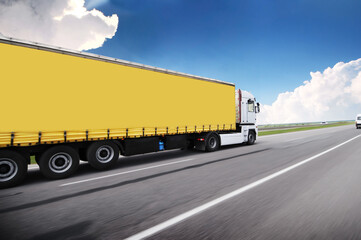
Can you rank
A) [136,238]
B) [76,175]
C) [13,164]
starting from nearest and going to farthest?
[136,238] → [13,164] → [76,175]

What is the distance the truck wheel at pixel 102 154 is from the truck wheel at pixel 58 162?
492 millimetres

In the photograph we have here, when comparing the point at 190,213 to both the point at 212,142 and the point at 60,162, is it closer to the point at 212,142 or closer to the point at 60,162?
the point at 60,162

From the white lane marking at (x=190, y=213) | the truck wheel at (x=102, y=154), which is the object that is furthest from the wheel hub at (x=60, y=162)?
the white lane marking at (x=190, y=213)

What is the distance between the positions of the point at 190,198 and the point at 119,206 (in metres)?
1.42

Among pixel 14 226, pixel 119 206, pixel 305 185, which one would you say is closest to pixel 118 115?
pixel 119 206

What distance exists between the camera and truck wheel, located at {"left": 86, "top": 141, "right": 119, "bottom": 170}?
21.8 ft

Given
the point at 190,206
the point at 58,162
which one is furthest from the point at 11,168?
the point at 190,206

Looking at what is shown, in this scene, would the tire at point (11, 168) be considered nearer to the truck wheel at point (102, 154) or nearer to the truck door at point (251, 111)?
the truck wheel at point (102, 154)

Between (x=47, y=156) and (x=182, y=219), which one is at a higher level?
(x=47, y=156)

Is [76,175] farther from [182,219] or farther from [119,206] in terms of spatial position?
[182,219]

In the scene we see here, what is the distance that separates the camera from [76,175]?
6293 mm

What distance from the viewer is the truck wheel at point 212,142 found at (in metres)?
10.4

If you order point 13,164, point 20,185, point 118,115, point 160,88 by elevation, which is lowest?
point 20,185

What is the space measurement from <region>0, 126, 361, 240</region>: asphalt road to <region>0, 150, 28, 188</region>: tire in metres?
0.28
